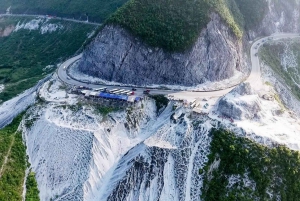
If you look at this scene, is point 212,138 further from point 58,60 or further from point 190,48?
point 58,60

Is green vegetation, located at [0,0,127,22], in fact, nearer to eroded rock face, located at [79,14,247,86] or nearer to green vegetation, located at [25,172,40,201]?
eroded rock face, located at [79,14,247,86]

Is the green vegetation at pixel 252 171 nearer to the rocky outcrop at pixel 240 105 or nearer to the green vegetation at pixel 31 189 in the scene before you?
→ the rocky outcrop at pixel 240 105

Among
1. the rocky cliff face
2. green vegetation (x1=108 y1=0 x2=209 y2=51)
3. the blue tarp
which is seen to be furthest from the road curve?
green vegetation (x1=108 y1=0 x2=209 y2=51)

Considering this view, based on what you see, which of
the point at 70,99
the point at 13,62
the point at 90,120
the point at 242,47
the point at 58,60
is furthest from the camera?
the point at 13,62

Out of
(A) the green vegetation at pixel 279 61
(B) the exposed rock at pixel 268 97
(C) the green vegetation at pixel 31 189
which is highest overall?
(A) the green vegetation at pixel 279 61

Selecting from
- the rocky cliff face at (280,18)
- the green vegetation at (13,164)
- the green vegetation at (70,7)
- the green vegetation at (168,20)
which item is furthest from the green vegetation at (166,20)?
the rocky cliff face at (280,18)

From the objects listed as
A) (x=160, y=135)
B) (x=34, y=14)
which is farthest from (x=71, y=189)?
(x=34, y=14)
